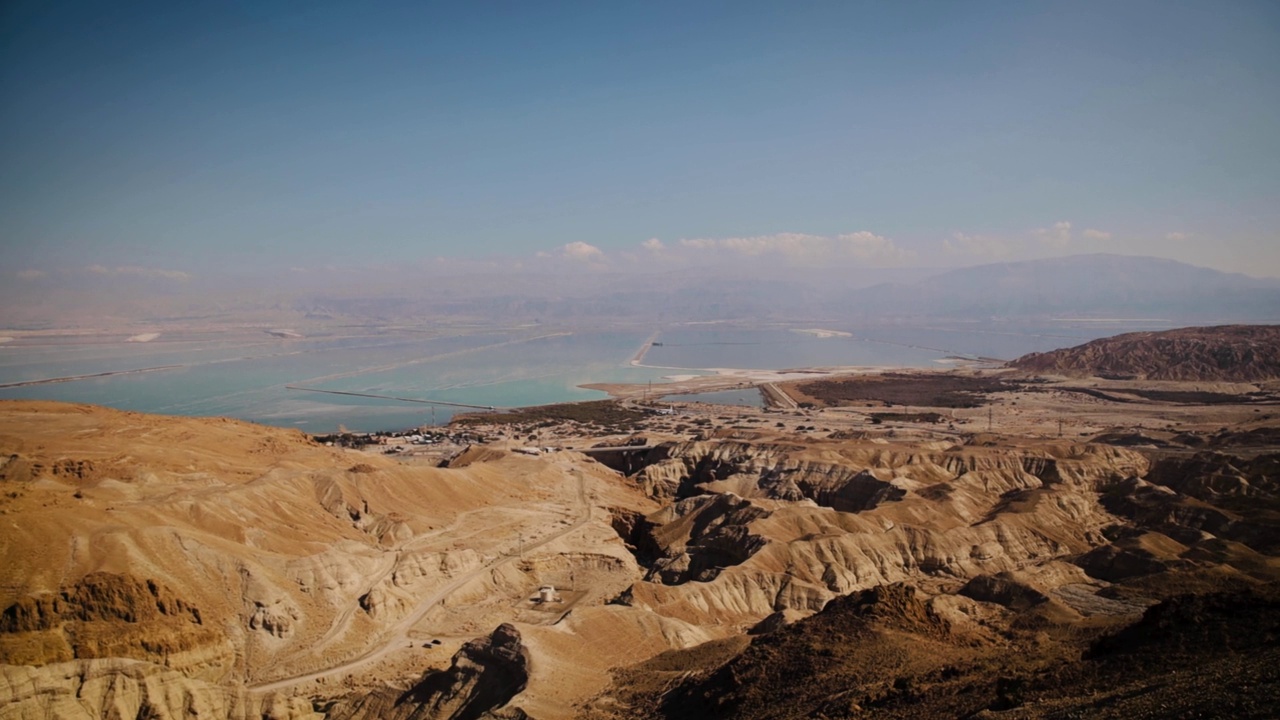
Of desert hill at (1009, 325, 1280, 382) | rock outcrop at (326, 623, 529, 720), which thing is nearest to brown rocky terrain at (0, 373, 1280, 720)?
rock outcrop at (326, 623, 529, 720)

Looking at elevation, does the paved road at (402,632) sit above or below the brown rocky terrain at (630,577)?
below

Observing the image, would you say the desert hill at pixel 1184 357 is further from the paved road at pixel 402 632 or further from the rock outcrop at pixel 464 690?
the rock outcrop at pixel 464 690

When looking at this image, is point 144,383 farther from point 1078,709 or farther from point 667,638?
point 1078,709

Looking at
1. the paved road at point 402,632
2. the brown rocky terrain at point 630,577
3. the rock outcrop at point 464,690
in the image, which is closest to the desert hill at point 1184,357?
the brown rocky terrain at point 630,577

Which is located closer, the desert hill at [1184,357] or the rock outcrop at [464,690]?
the rock outcrop at [464,690]

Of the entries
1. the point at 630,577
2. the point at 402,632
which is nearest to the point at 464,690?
the point at 402,632

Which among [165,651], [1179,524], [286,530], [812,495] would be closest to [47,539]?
[165,651]
